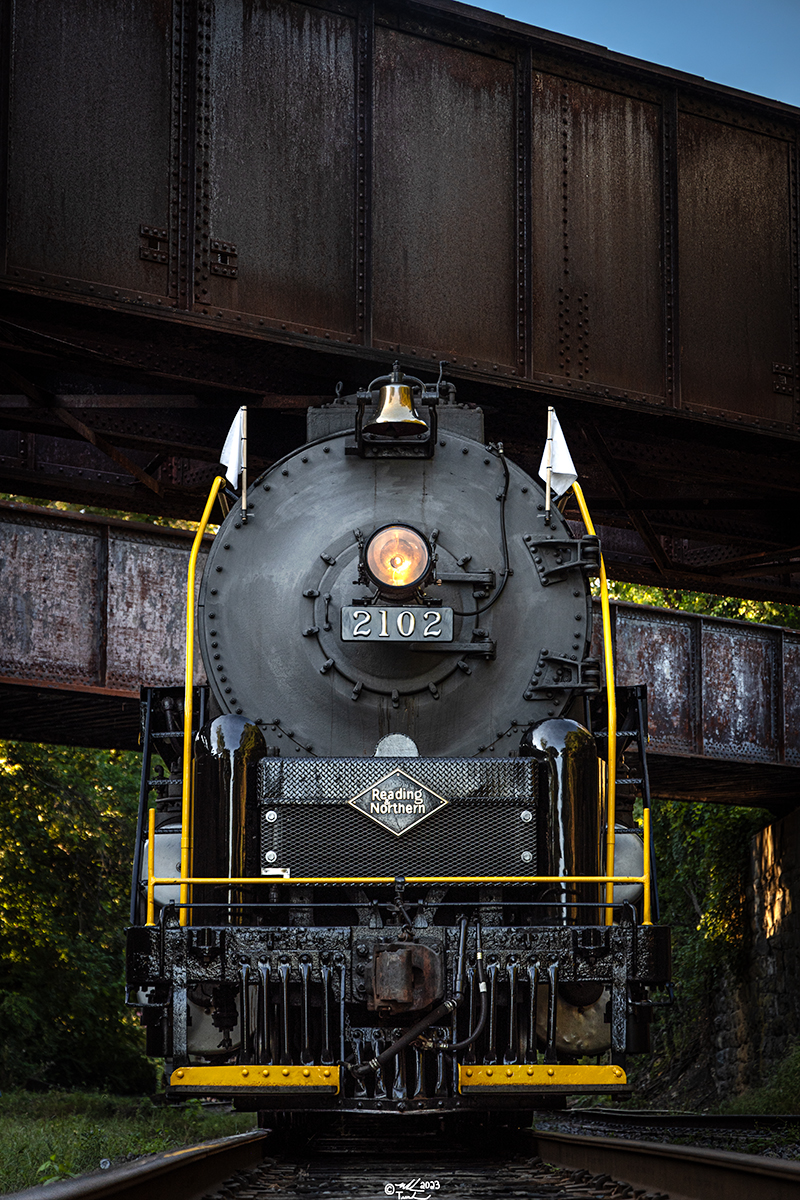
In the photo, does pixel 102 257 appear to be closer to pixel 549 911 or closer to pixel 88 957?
pixel 549 911

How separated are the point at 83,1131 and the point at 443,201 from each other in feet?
21.5

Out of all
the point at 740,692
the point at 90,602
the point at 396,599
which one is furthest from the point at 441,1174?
the point at 740,692

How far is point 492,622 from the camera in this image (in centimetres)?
→ 686

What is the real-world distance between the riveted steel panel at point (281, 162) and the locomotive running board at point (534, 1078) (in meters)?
5.11

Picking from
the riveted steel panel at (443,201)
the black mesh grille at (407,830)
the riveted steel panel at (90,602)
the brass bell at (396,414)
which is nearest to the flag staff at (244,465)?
the brass bell at (396,414)

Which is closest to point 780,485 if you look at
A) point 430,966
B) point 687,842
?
point 430,966

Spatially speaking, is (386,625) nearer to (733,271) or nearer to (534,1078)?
(534,1078)

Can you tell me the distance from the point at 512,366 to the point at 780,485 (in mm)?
3016

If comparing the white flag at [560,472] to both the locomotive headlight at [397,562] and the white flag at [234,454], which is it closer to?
the locomotive headlight at [397,562]

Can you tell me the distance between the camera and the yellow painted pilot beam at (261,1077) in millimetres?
5699

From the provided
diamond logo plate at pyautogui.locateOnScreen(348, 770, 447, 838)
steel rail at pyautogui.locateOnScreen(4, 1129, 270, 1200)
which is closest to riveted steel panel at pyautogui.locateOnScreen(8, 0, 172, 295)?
diamond logo plate at pyautogui.locateOnScreen(348, 770, 447, 838)

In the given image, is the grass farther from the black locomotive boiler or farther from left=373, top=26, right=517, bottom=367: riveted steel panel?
left=373, top=26, right=517, bottom=367: riveted steel panel

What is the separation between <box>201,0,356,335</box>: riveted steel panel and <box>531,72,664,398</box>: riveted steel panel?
1.45 metres

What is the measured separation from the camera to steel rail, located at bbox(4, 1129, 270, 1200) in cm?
371
